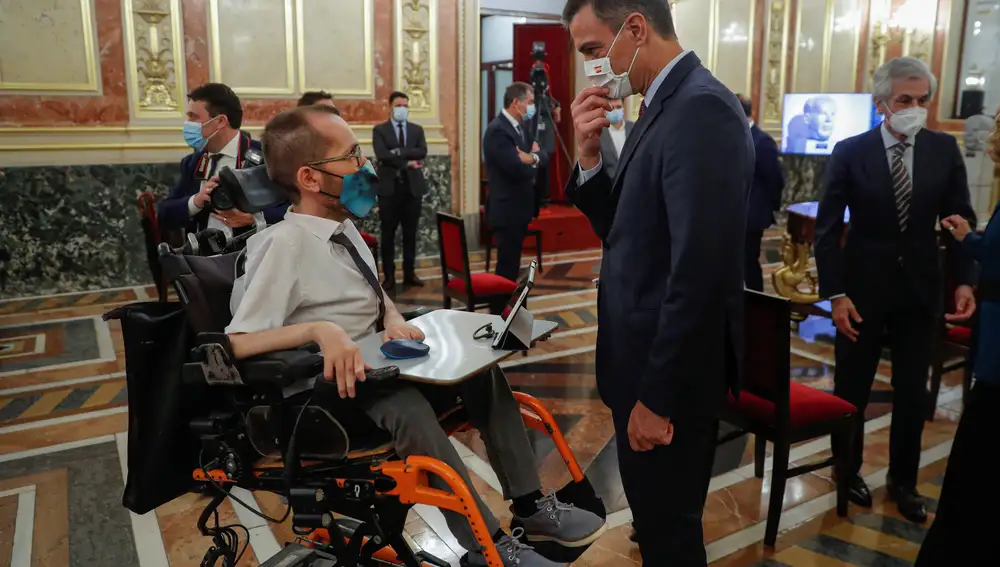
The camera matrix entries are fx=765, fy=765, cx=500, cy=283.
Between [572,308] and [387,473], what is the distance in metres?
4.20

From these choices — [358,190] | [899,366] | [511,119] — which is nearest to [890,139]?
[899,366]

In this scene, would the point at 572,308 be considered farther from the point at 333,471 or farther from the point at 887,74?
the point at 333,471

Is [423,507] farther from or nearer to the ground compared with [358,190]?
nearer to the ground

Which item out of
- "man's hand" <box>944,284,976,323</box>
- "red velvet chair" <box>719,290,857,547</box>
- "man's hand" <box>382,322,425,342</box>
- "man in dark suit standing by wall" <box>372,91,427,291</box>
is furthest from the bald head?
"man in dark suit standing by wall" <box>372,91,427,291</box>

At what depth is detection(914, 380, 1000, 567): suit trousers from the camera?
1878 millimetres

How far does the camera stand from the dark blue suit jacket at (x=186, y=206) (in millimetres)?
3041

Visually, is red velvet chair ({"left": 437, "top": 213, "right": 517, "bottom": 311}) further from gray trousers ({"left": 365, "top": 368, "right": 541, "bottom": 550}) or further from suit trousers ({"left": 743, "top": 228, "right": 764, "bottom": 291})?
gray trousers ({"left": 365, "top": 368, "right": 541, "bottom": 550})

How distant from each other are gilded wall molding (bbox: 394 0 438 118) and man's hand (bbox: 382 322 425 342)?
604 centimetres

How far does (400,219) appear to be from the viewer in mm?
6848

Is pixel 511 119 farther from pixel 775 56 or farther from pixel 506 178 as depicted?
pixel 775 56

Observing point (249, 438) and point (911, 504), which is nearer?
point (249, 438)

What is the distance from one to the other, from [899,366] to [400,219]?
4.78m

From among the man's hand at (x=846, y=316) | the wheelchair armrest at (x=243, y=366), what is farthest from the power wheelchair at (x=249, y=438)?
the man's hand at (x=846, y=316)

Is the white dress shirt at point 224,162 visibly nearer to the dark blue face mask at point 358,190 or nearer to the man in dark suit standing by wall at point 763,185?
the dark blue face mask at point 358,190
